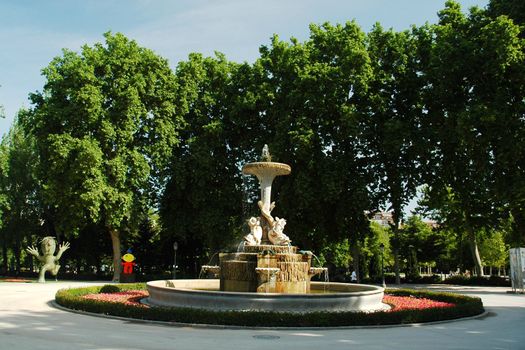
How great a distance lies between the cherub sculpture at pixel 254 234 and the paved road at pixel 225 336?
6629 millimetres

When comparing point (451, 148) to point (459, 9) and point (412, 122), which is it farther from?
point (459, 9)

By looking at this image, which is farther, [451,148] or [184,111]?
[184,111]

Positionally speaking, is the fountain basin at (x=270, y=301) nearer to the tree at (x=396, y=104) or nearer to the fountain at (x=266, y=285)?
the fountain at (x=266, y=285)

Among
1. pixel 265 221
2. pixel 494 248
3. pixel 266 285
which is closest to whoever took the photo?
pixel 266 285

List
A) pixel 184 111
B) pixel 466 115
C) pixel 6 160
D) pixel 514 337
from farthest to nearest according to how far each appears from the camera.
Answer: pixel 6 160, pixel 184 111, pixel 466 115, pixel 514 337

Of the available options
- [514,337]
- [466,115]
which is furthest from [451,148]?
[514,337]

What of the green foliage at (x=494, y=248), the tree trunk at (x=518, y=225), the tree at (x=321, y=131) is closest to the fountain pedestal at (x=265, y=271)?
the tree at (x=321, y=131)

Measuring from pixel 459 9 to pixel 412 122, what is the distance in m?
8.56

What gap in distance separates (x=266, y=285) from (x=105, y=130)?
22336 millimetres

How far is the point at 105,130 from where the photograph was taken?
35500 mm

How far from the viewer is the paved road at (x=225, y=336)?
1083 cm

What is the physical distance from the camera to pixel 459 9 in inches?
1357

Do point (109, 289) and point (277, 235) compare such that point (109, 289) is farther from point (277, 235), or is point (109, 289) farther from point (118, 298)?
point (277, 235)

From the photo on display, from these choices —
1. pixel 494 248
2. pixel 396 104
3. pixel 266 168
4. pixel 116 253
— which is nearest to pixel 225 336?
pixel 266 168
